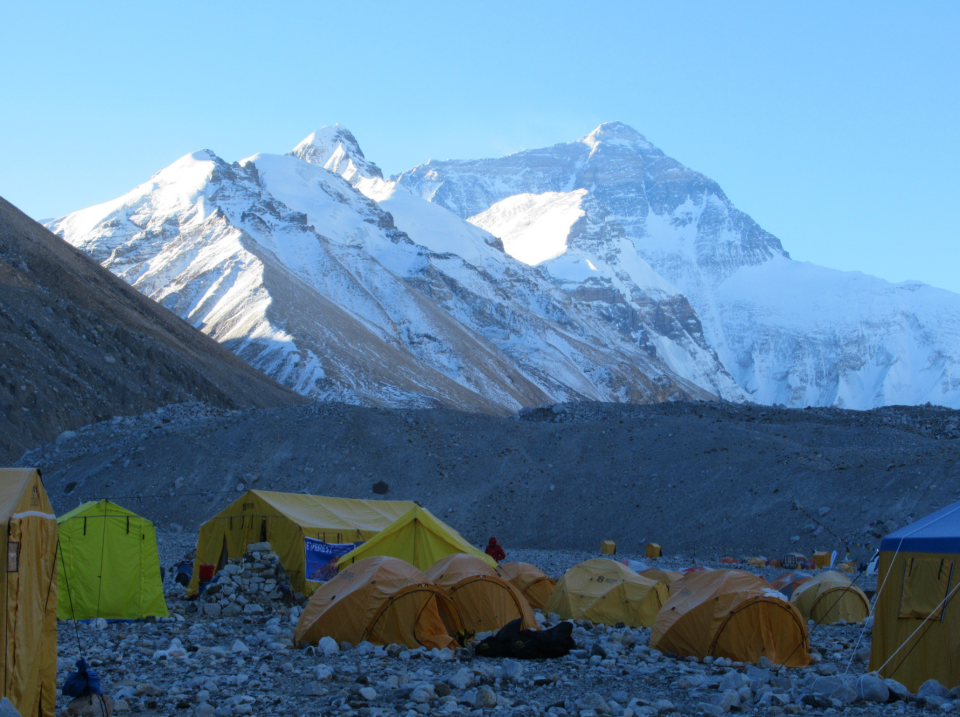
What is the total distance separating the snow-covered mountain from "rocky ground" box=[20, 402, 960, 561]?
37.5 meters

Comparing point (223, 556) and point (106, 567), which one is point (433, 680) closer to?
point (106, 567)

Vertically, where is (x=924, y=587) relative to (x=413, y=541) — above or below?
above

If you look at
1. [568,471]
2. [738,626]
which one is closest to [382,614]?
[738,626]

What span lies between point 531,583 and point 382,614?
640 cm

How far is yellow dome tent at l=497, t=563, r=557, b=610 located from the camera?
17.8m

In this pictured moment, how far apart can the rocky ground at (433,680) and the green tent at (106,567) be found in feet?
1.67

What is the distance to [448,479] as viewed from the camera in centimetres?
3697

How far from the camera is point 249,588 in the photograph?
15.6 metres

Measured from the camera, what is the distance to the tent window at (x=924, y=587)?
961 centimetres

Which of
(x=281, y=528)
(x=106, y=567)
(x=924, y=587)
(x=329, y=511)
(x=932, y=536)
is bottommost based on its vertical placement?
(x=106, y=567)

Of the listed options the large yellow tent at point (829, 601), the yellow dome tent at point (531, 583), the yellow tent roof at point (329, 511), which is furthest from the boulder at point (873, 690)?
the yellow tent roof at point (329, 511)

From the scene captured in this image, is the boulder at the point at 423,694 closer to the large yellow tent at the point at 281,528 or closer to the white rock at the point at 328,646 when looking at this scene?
the white rock at the point at 328,646

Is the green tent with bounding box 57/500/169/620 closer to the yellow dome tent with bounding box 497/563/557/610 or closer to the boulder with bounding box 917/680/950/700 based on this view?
the yellow dome tent with bounding box 497/563/557/610

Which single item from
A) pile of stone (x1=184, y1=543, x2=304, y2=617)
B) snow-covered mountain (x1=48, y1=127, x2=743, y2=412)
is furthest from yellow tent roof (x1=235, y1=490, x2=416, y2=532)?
snow-covered mountain (x1=48, y1=127, x2=743, y2=412)
